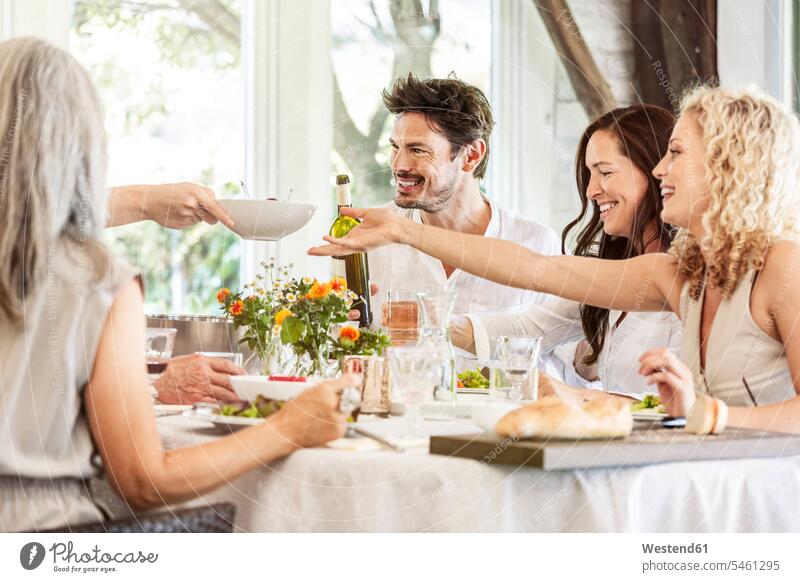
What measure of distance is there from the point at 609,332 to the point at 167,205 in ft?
2.72

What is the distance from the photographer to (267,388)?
3.66ft

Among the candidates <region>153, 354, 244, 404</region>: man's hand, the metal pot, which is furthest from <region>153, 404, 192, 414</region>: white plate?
the metal pot

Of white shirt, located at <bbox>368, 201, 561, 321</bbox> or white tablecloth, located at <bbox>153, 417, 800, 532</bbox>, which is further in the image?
white shirt, located at <bbox>368, 201, 561, 321</bbox>

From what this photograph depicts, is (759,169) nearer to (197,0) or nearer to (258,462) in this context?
(258,462)

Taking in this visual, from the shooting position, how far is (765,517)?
3.59 ft

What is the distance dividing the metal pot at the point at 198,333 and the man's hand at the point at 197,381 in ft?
1.50

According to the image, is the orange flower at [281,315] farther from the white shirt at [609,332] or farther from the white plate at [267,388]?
the white shirt at [609,332]

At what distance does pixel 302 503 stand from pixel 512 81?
6.07 ft

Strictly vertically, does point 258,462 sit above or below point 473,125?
below

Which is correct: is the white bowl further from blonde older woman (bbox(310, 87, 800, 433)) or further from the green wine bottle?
the green wine bottle

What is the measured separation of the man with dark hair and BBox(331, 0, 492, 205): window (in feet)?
0.48

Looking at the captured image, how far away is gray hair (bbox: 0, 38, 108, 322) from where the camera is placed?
3.12 feet

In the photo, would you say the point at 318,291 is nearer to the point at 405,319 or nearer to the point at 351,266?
the point at 405,319
